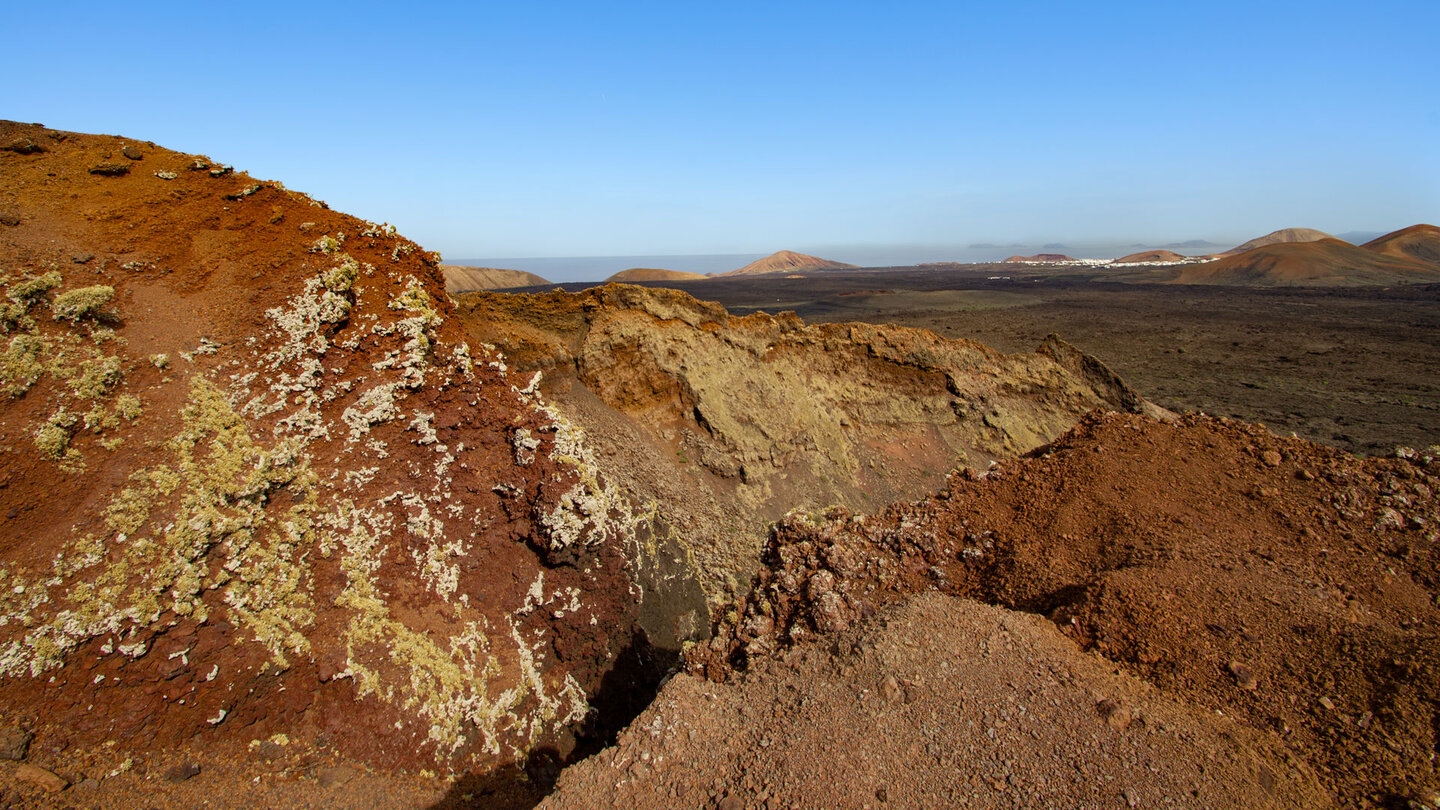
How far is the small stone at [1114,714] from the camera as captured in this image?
3.73 meters

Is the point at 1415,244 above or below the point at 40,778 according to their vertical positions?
above

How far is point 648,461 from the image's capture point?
28.8ft

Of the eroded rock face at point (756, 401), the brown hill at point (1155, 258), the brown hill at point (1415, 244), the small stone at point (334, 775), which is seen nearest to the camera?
the small stone at point (334, 775)

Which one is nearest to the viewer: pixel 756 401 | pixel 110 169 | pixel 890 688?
pixel 890 688

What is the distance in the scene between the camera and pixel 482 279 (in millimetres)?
61906

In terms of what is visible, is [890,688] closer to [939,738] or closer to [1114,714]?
[939,738]

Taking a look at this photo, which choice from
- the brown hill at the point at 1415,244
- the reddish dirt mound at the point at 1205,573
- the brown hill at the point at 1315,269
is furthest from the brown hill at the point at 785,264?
the reddish dirt mound at the point at 1205,573

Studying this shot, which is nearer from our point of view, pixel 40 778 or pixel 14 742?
pixel 40 778

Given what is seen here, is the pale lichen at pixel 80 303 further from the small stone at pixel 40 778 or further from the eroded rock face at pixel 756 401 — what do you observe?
the eroded rock face at pixel 756 401

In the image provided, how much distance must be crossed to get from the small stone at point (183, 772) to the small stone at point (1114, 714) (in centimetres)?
585

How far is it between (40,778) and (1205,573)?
25.5ft

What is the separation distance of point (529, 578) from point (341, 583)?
1.57 meters

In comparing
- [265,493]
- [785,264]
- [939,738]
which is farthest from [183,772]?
[785,264]

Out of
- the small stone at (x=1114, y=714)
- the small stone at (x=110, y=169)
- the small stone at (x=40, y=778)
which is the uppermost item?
the small stone at (x=110, y=169)
